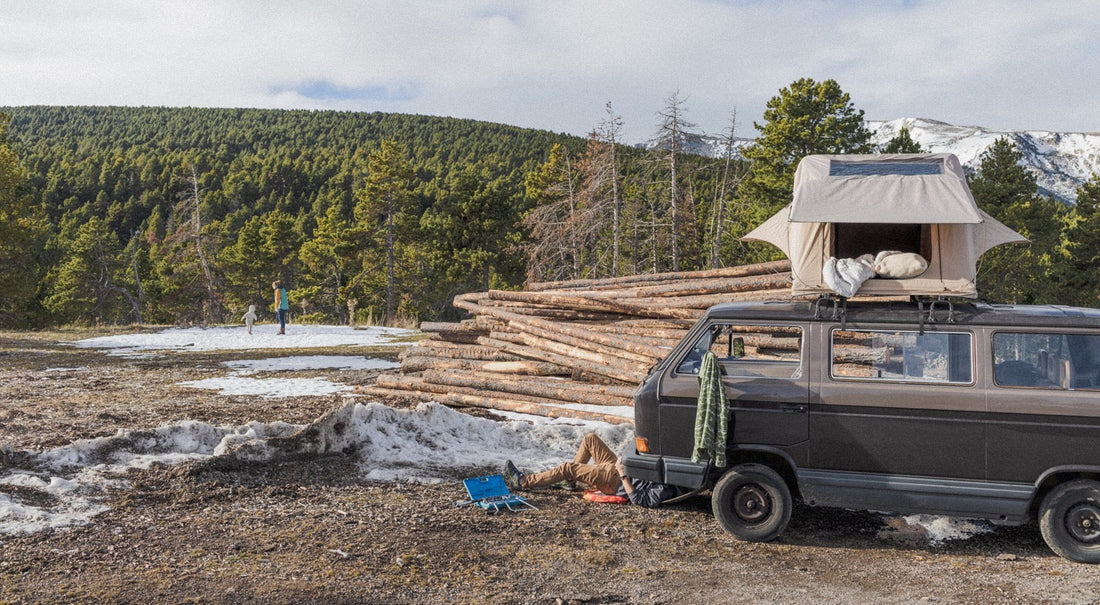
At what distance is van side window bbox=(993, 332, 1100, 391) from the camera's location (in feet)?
17.7

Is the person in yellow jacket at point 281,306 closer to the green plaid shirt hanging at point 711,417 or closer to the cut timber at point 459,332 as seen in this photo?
the cut timber at point 459,332

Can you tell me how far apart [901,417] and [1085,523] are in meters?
1.47

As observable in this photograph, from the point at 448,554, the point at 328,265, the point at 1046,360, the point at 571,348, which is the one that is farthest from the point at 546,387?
the point at 328,265

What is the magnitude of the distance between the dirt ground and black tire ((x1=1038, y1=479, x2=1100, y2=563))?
14cm

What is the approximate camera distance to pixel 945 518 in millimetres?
6391

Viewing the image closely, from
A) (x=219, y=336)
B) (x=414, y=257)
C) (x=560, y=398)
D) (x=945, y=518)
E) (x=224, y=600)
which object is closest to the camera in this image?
(x=224, y=600)

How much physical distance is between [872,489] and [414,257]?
168ft

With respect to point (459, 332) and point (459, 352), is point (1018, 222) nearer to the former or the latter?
point (459, 332)

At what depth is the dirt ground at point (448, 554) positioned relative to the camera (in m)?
4.82

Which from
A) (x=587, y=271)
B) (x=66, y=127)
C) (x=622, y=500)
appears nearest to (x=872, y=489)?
(x=622, y=500)

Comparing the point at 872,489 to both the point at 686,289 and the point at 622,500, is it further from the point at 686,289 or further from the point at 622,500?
the point at 686,289

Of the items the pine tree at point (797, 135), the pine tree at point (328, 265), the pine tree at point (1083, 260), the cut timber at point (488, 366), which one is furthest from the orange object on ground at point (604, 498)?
the pine tree at point (1083, 260)

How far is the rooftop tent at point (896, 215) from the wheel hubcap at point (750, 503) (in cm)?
188

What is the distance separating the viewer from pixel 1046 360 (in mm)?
5504
